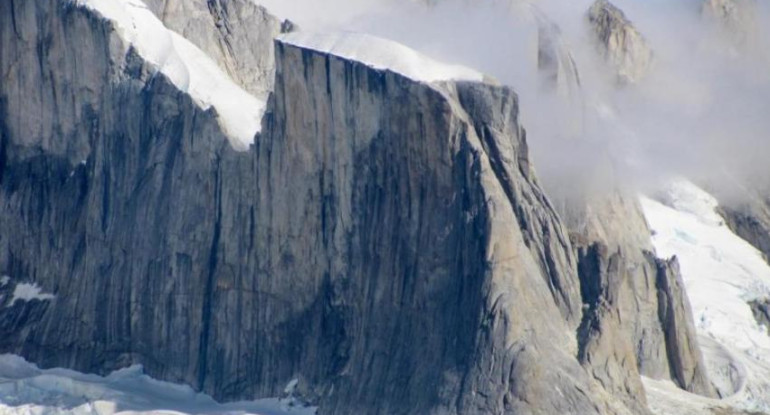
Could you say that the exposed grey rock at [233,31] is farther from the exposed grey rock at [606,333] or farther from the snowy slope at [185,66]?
the exposed grey rock at [606,333]

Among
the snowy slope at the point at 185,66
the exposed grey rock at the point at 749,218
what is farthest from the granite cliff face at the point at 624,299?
the snowy slope at the point at 185,66

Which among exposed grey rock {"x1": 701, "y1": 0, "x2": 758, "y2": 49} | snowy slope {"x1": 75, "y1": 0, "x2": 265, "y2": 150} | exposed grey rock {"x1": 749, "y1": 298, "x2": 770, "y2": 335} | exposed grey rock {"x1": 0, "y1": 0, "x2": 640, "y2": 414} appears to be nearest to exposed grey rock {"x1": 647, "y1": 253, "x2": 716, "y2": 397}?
exposed grey rock {"x1": 0, "y1": 0, "x2": 640, "y2": 414}

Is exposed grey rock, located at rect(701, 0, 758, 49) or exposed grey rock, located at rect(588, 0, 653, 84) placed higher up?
exposed grey rock, located at rect(701, 0, 758, 49)

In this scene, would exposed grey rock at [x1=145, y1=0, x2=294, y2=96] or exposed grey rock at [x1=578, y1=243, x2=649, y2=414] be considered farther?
exposed grey rock at [x1=145, y1=0, x2=294, y2=96]

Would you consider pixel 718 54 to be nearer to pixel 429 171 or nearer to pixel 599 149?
pixel 599 149

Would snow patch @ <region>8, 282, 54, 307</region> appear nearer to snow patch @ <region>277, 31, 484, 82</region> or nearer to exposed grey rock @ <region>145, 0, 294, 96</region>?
exposed grey rock @ <region>145, 0, 294, 96</region>

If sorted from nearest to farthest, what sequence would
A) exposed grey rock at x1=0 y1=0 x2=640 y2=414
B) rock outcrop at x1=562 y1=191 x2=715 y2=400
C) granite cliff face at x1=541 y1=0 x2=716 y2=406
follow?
1. exposed grey rock at x1=0 y1=0 x2=640 y2=414
2. granite cliff face at x1=541 y1=0 x2=716 y2=406
3. rock outcrop at x1=562 y1=191 x2=715 y2=400

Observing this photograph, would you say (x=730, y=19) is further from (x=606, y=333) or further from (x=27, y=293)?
(x=27, y=293)
